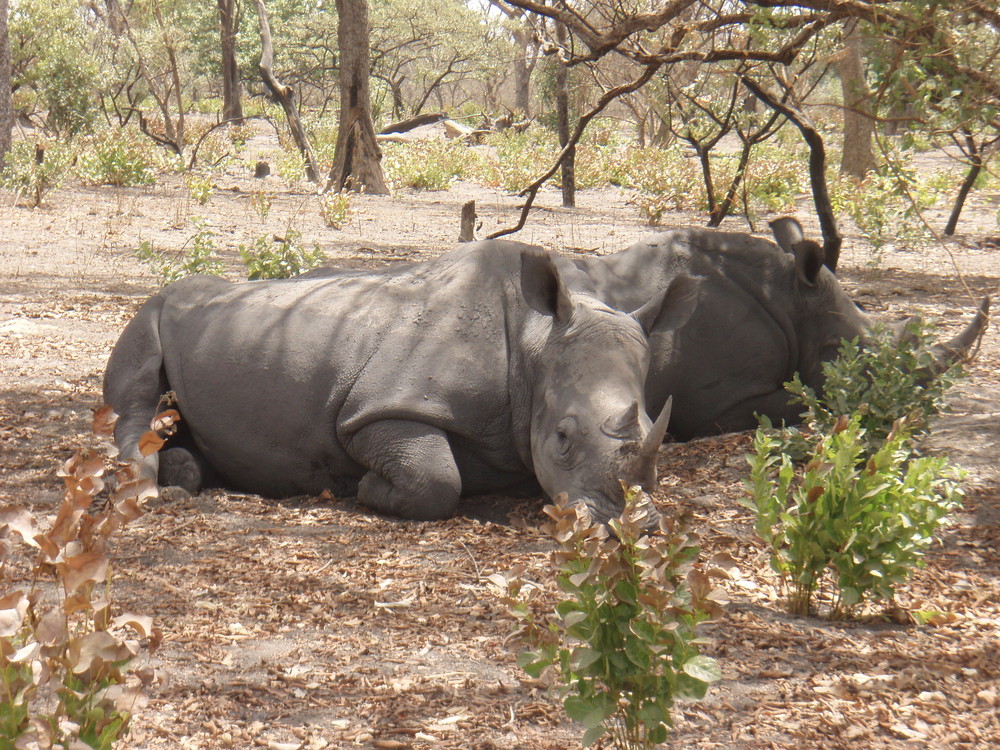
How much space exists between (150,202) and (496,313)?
11945 mm

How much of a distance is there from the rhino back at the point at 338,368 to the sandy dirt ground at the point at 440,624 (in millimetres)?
252

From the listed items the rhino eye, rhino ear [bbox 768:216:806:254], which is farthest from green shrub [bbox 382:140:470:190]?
the rhino eye

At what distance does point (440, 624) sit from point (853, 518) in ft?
4.51

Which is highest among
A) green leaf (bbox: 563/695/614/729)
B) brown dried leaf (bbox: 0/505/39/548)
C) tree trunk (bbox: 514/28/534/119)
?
tree trunk (bbox: 514/28/534/119)

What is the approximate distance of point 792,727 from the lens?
3.08 meters

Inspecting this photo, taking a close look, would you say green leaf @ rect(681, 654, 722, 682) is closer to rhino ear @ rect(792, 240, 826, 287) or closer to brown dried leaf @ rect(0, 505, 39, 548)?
brown dried leaf @ rect(0, 505, 39, 548)

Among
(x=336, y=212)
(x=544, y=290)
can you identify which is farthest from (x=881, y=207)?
(x=544, y=290)

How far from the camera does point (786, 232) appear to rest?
21.9ft

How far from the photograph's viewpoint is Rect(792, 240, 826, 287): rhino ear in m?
6.12

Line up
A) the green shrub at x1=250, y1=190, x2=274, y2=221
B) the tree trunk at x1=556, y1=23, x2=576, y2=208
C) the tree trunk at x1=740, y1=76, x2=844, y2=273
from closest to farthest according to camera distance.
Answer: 1. the tree trunk at x1=740, y1=76, x2=844, y2=273
2. the green shrub at x1=250, y1=190, x2=274, y2=221
3. the tree trunk at x1=556, y1=23, x2=576, y2=208

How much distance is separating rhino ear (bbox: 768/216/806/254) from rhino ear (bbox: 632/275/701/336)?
1.59 m

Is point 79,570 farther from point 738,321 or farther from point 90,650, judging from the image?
point 738,321

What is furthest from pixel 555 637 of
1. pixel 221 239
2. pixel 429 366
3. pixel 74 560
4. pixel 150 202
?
pixel 150 202

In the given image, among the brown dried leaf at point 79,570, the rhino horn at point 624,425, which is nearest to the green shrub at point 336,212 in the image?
the rhino horn at point 624,425
